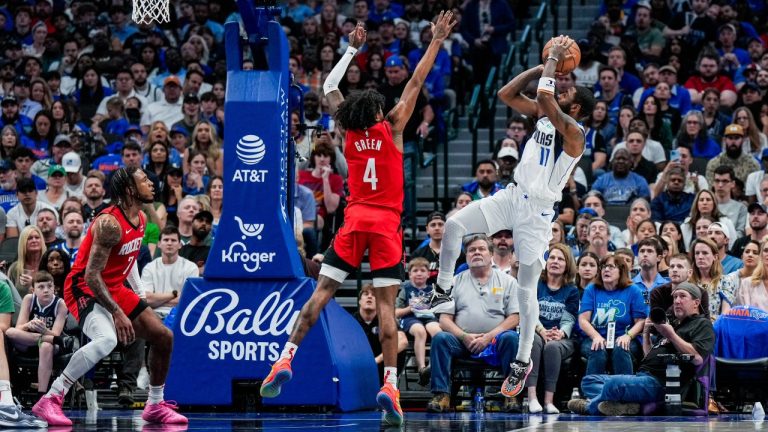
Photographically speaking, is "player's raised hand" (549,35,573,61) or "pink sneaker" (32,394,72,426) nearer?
"player's raised hand" (549,35,573,61)

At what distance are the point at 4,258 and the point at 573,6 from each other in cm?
1093

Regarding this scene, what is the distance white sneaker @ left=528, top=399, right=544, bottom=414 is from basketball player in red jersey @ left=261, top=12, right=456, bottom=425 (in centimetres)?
242

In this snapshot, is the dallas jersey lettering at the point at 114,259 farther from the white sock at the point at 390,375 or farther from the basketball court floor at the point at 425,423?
the white sock at the point at 390,375

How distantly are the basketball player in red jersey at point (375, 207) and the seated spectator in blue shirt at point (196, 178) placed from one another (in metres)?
6.67

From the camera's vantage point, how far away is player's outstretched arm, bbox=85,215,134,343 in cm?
1052

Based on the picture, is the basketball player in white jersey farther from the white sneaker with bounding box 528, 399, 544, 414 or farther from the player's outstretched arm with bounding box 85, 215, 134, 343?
the player's outstretched arm with bounding box 85, 215, 134, 343

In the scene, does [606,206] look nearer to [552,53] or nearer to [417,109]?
[417,109]

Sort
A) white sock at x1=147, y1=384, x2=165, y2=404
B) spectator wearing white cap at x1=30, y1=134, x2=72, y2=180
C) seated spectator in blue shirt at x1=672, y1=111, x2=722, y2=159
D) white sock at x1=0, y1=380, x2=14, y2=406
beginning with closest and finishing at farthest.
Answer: white sock at x1=0, y1=380, x2=14, y2=406 → white sock at x1=147, y1=384, x2=165, y2=404 → seated spectator in blue shirt at x1=672, y1=111, x2=722, y2=159 → spectator wearing white cap at x1=30, y1=134, x2=72, y2=180

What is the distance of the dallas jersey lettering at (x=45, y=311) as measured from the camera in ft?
→ 45.7

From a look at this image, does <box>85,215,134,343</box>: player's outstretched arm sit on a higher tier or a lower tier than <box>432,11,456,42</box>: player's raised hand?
lower

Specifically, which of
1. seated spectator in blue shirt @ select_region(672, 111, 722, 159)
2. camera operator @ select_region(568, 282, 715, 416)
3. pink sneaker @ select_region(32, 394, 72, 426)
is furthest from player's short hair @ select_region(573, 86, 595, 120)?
seated spectator in blue shirt @ select_region(672, 111, 722, 159)

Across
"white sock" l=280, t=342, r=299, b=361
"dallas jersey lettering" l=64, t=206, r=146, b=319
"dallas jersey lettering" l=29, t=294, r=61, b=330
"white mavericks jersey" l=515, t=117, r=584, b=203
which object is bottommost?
"white sock" l=280, t=342, r=299, b=361

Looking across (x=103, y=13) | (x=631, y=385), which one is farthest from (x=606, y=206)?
(x=103, y=13)

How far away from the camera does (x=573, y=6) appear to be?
22.7 meters
